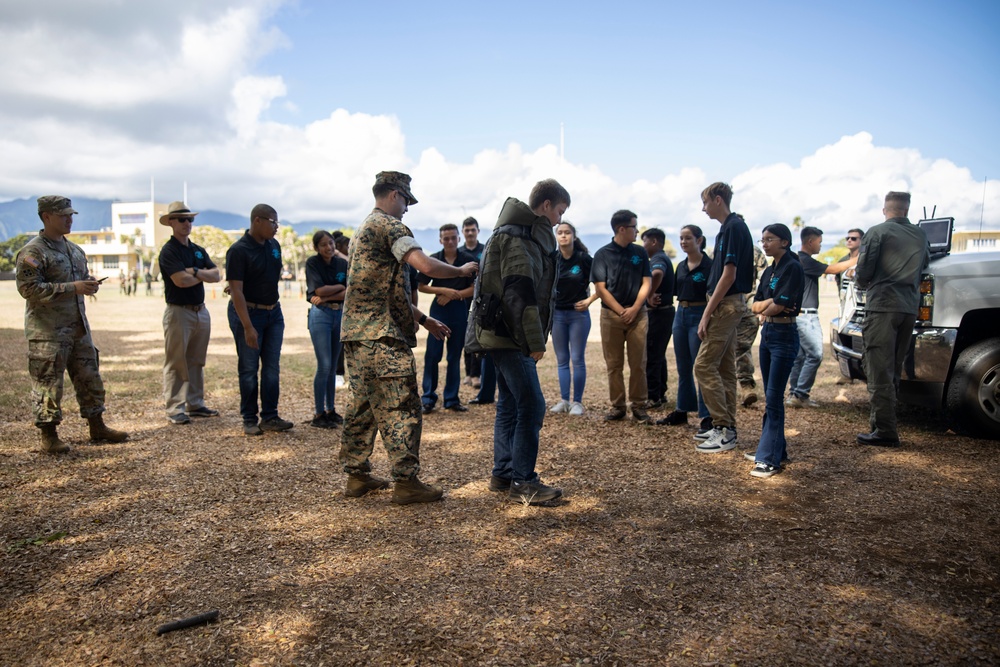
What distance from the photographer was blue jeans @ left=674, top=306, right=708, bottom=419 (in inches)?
277

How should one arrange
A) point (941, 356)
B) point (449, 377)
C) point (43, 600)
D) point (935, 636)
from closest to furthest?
point (935, 636) → point (43, 600) → point (941, 356) → point (449, 377)

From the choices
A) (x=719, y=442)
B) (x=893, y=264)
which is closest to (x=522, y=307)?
(x=719, y=442)

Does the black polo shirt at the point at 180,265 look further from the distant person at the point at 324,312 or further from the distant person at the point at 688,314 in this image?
the distant person at the point at 688,314

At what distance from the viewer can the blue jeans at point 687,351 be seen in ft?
23.1

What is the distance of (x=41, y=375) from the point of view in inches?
232

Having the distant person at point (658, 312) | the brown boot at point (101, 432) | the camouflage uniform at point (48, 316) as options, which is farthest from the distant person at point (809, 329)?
the camouflage uniform at point (48, 316)

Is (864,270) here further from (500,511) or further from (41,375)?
(41,375)

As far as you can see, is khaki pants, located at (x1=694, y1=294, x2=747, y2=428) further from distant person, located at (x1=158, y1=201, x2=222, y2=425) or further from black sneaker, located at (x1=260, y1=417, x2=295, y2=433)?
distant person, located at (x1=158, y1=201, x2=222, y2=425)

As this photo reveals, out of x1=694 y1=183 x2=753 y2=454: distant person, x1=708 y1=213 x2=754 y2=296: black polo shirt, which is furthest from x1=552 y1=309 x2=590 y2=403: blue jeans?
x1=708 y1=213 x2=754 y2=296: black polo shirt

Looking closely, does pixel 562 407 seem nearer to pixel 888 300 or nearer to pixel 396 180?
pixel 888 300

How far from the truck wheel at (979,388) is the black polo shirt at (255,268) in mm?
6698

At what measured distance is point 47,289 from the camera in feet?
19.0

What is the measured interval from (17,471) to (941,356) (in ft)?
26.9

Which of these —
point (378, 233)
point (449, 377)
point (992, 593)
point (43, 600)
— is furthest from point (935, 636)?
point (449, 377)
